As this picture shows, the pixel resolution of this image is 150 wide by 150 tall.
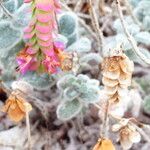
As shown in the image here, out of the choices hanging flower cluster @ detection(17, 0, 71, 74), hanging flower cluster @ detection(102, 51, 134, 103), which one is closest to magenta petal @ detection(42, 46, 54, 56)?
hanging flower cluster @ detection(17, 0, 71, 74)

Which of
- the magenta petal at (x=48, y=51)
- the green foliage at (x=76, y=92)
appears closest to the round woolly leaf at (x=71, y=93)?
the green foliage at (x=76, y=92)

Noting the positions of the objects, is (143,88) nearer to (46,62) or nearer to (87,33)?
(87,33)

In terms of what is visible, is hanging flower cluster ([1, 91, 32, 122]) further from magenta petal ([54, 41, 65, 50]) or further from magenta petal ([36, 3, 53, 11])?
magenta petal ([36, 3, 53, 11])

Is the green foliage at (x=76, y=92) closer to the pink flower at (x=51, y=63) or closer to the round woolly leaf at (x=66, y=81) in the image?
the round woolly leaf at (x=66, y=81)

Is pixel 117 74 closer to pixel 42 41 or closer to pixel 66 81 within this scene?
pixel 42 41

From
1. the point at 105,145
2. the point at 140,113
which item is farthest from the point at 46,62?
the point at 140,113

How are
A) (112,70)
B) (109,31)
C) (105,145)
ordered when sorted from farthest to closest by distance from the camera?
(109,31) < (105,145) < (112,70)
